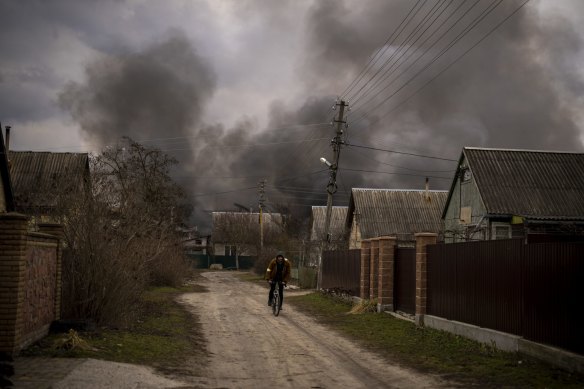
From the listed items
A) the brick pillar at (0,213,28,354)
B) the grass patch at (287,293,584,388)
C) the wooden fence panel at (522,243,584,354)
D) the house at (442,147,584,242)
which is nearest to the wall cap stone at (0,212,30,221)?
the brick pillar at (0,213,28,354)

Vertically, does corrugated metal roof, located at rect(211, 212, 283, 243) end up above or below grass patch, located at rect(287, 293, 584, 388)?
above

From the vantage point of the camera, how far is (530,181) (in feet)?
92.0

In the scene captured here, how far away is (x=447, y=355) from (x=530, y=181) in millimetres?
19490

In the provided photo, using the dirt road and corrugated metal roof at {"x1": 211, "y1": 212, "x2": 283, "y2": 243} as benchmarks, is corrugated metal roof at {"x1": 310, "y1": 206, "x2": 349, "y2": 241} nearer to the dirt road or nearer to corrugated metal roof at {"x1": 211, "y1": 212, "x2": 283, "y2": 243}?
corrugated metal roof at {"x1": 211, "y1": 212, "x2": 283, "y2": 243}

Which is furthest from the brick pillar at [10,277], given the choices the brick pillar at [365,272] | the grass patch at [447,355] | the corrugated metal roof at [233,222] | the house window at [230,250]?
the house window at [230,250]

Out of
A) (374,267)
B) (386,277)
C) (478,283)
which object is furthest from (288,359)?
(374,267)

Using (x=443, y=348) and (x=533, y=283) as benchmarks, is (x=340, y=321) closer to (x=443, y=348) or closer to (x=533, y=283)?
(x=443, y=348)

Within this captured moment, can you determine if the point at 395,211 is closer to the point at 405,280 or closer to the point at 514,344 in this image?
the point at 405,280

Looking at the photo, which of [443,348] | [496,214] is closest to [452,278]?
[443,348]

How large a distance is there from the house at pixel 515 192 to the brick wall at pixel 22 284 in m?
17.7

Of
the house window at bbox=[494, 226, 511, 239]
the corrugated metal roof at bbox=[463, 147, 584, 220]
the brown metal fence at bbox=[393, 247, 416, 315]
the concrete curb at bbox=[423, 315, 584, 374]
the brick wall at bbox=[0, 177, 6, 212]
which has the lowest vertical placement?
the concrete curb at bbox=[423, 315, 584, 374]

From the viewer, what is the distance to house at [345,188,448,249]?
42.5m

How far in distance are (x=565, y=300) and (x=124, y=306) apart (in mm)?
8176

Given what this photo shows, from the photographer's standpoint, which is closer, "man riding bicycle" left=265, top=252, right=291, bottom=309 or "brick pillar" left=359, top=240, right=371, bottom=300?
"man riding bicycle" left=265, top=252, right=291, bottom=309
